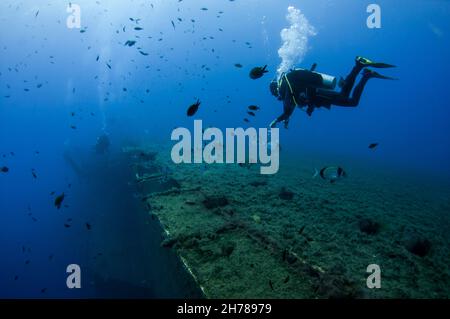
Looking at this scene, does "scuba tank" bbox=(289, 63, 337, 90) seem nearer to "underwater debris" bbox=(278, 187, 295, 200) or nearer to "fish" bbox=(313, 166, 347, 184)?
"fish" bbox=(313, 166, 347, 184)

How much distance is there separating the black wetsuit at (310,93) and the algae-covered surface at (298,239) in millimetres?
2164

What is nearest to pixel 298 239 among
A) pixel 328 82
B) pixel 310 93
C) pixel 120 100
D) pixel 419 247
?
pixel 419 247

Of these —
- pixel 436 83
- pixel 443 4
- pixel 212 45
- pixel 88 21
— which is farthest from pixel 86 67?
pixel 436 83

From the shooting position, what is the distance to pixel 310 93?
667 centimetres

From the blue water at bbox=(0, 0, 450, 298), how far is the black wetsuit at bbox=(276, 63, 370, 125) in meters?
4.60

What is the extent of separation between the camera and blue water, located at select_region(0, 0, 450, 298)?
59.1 ft

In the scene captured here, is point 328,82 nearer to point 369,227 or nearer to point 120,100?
point 369,227

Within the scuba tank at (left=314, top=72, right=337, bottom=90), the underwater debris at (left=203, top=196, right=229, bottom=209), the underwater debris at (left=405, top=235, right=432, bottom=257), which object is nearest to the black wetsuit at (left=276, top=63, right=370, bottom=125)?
the scuba tank at (left=314, top=72, right=337, bottom=90)

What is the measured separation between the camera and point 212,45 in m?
180

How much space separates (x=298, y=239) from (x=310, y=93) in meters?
3.49

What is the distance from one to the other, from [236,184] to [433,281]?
500 centimetres

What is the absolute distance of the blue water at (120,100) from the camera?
709 inches

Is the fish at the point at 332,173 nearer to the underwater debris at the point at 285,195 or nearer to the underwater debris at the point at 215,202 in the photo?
the underwater debris at the point at 285,195
